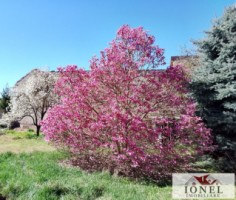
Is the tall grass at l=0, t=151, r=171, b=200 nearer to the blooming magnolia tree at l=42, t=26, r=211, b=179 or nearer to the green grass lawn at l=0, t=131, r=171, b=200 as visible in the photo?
the green grass lawn at l=0, t=131, r=171, b=200

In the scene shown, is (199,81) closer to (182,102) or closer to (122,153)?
(182,102)

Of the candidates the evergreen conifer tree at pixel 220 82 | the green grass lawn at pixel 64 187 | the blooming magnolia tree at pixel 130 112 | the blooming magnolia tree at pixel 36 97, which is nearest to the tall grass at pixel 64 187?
the green grass lawn at pixel 64 187

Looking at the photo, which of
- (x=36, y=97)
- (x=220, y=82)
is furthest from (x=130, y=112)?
(x=36, y=97)

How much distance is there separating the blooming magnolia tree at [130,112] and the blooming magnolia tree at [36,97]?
37.4ft

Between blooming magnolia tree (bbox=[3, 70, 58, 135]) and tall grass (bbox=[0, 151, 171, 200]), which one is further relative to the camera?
blooming magnolia tree (bbox=[3, 70, 58, 135])

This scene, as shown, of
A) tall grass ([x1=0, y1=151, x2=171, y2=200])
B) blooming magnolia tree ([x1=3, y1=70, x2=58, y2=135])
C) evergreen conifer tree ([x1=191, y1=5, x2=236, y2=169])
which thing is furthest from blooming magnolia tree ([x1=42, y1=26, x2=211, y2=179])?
blooming magnolia tree ([x1=3, y1=70, x2=58, y2=135])

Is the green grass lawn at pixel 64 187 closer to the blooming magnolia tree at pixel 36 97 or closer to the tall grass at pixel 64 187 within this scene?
the tall grass at pixel 64 187

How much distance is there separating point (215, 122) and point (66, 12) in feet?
23.5

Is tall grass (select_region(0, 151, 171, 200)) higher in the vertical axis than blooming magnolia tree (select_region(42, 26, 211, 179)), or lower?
lower

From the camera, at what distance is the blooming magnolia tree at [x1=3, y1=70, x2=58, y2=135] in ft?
60.3

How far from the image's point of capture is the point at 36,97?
18.3 meters

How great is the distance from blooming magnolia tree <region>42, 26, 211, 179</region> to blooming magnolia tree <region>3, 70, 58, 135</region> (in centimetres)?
1139

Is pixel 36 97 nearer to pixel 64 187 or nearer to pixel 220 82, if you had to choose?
pixel 220 82

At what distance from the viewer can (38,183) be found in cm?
539
